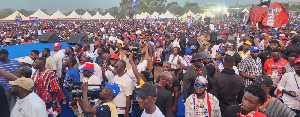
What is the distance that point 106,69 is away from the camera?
5.01 meters

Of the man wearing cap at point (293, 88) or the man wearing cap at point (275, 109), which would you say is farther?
the man wearing cap at point (293, 88)

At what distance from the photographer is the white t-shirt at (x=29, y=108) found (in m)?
2.89

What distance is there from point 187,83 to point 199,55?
0.54 m

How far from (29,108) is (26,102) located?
10 centimetres

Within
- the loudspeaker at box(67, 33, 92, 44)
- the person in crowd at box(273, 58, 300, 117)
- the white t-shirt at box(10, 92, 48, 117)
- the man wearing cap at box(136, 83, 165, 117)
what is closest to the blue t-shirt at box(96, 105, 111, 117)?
the man wearing cap at box(136, 83, 165, 117)

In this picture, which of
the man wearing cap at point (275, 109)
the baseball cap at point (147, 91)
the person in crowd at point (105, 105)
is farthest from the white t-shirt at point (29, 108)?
the man wearing cap at point (275, 109)

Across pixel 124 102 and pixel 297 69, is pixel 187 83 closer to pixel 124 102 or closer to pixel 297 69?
pixel 124 102

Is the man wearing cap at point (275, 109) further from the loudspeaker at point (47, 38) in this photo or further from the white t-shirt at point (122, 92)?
the loudspeaker at point (47, 38)

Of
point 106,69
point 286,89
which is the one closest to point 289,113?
point 286,89

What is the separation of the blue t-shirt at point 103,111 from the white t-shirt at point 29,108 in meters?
0.89

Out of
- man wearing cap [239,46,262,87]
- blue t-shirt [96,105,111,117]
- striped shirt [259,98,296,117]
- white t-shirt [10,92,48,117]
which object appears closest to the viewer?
striped shirt [259,98,296,117]

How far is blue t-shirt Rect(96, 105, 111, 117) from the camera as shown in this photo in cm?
259

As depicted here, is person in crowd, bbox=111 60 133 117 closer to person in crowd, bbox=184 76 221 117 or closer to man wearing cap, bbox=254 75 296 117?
person in crowd, bbox=184 76 221 117

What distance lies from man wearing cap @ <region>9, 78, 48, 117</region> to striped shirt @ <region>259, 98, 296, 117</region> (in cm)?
277
